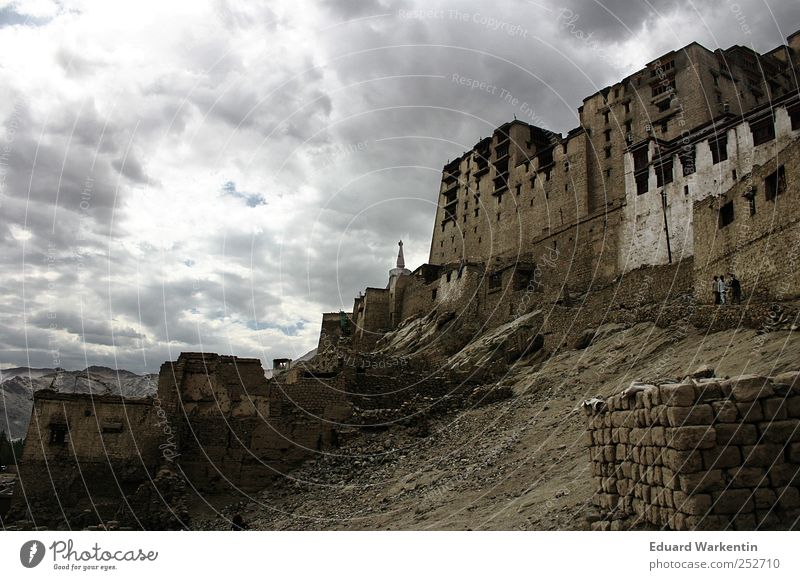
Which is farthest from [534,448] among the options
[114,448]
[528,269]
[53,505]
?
[528,269]

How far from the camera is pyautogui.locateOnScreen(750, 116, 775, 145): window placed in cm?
2778

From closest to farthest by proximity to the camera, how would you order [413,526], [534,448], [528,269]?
[413,526]
[534,448]
[528,269]

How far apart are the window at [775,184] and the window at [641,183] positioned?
17351mm

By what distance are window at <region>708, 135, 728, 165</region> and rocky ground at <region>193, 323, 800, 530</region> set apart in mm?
13127

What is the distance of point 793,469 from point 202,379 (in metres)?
17.1

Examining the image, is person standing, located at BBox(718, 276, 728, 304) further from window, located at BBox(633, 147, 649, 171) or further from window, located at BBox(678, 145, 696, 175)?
window, located at BBox(633, 147, 649, 171)

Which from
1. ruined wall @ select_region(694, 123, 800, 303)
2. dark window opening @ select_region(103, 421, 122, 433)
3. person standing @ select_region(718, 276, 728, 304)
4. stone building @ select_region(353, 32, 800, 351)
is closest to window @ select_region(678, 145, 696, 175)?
stone building @ select_region(353, 32, 800, 351)

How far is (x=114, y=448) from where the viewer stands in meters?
17.6

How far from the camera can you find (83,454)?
1730cm

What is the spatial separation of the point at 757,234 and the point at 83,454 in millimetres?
21673

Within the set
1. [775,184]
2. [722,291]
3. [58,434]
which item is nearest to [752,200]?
[775,184]

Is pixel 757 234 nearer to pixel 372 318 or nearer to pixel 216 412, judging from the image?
pixel 216 412

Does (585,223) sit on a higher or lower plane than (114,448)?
higher
